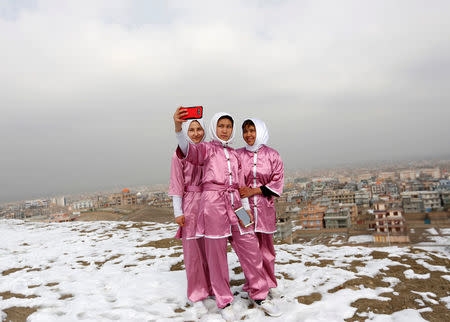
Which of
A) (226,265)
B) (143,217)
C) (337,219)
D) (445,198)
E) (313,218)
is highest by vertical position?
(226,265)

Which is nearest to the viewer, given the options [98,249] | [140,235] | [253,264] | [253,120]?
[253,264]

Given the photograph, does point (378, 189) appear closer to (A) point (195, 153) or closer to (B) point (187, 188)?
(B) point (187, 188)

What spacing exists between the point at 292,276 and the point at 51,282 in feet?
13.2

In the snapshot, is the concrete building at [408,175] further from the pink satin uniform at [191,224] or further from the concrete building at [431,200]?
the pink satin uniform at [191,224]

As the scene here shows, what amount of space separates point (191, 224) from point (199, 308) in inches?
40.1

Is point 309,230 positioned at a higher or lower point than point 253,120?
lower

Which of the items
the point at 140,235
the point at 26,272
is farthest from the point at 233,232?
the point at 140,235

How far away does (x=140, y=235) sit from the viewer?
834 centimetres

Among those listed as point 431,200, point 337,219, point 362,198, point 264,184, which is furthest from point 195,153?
point 362,198

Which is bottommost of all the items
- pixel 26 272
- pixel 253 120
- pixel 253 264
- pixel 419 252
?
pixel 419 252

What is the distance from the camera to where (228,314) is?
2852 mm

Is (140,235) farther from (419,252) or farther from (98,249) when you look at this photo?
(419,252)

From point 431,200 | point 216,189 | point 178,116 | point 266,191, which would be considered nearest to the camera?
point 178,116

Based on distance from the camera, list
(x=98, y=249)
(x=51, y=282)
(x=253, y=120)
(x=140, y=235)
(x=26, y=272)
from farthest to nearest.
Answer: (x=140, y=235), (x=98, y=249), (x=26, y=272), (x=51, y=282), (x=253, y=120)
